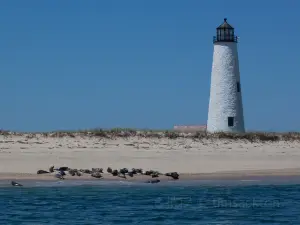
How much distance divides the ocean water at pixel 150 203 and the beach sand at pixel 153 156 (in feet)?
7.13

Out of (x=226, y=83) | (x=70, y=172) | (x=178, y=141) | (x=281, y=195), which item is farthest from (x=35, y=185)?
(x=226, y=83)

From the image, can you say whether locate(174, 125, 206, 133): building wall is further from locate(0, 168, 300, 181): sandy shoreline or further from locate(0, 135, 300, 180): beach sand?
locate(0, 168, 300, 181): sandy shoreline

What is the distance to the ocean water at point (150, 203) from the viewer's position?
17203 millimetres

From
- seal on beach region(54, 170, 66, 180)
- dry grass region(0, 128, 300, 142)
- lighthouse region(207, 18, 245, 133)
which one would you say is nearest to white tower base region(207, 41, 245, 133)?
lighthouse region(207, 18, 245, 133)

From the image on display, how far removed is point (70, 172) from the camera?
24.6m

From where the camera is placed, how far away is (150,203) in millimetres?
19594

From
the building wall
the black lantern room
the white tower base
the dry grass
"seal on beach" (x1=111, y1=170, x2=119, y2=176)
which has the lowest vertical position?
"seal on beach" (x1=111, y1=170, x2=119, y2=176)

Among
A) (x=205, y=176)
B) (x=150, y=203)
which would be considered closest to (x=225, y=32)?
(x=205, y=176)

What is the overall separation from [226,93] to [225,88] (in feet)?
0.80

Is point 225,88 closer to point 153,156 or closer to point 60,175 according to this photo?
point 153,156

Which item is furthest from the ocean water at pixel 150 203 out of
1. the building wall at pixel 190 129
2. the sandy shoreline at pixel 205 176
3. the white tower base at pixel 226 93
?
the white tower base at pixel 226 93

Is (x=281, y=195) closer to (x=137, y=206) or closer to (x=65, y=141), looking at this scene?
(x=137, y=206)

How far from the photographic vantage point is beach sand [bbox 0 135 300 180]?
26422 mm

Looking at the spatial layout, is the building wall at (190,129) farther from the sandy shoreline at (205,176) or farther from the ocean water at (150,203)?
the ocean water at (150,203)
